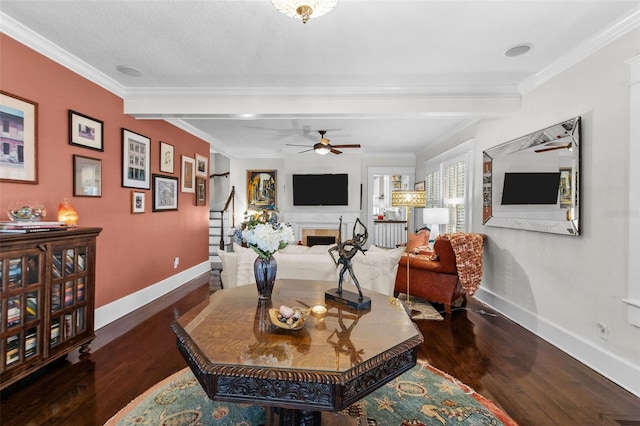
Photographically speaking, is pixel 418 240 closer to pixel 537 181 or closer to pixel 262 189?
pixel 537 181

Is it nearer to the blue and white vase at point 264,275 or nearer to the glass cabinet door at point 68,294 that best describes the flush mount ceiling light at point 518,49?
the blue and white vase at point 264,275

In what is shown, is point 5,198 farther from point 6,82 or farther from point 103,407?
point 103,407

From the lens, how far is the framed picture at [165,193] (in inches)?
161

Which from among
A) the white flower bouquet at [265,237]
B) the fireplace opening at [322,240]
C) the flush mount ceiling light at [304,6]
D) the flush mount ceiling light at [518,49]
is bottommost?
the fireplace opening at [322,240]

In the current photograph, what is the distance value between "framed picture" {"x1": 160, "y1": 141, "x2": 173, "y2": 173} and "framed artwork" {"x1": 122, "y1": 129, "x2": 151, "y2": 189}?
282 millimetres

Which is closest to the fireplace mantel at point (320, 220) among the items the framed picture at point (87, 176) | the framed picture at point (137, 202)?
the framed picture at point (137, 202)

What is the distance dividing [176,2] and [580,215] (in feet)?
11.4

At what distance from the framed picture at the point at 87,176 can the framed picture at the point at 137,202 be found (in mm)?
504

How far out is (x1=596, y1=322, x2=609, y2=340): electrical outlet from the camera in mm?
2293

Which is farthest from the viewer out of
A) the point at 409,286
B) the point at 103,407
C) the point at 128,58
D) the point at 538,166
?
the point at 409,286

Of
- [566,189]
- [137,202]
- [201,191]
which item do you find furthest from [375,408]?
[201,191]

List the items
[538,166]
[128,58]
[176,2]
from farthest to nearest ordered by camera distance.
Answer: [538,166] < [128,58] < [176,2]

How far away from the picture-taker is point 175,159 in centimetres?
459

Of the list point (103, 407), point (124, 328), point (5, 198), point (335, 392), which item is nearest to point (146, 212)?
point (124, 328)
